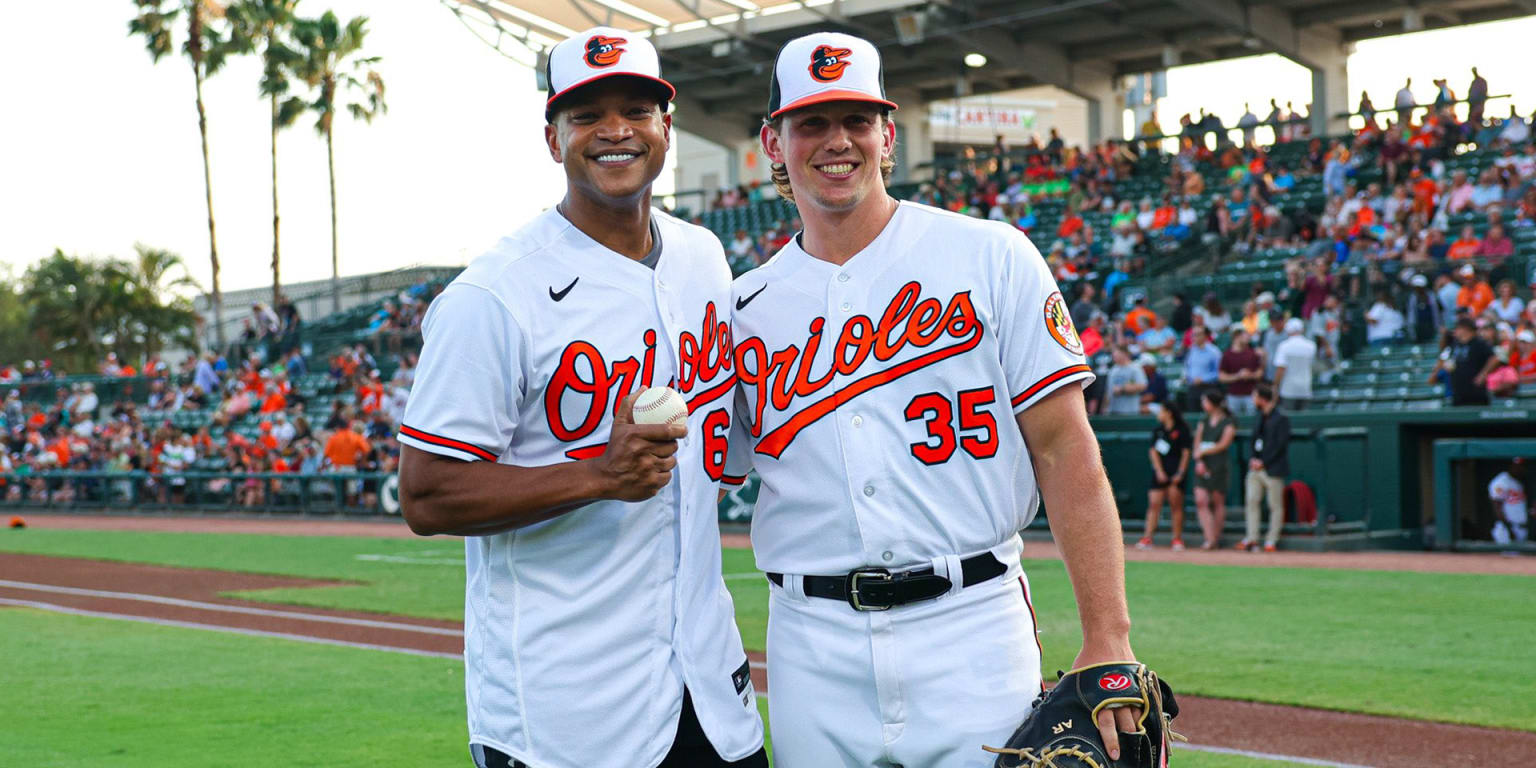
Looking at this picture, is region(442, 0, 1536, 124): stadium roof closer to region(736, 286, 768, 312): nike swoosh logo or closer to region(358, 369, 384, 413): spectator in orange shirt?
region(358, 369, 384, 413): spectator in orange shirt

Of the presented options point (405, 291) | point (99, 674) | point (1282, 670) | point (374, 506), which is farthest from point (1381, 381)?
point (405, 291)

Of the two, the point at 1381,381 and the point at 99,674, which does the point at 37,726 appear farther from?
the point at 1381,381

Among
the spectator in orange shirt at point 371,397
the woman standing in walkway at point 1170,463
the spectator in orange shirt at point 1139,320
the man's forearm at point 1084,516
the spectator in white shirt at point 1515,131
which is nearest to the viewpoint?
the man's forearm at point 1084,516

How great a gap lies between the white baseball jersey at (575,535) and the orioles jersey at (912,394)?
21cm

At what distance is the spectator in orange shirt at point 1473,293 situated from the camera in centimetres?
1659

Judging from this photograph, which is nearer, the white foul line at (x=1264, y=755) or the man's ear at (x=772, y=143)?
the man's ear at (x=772, y=143)

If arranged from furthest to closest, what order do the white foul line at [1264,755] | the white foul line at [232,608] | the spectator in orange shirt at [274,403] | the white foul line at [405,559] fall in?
1. the spectator in orange shirt at [274,403]
2. the white foul line at [405,559]
3. the white foul line at [232,608]
4. the white foul line at [1264,755]

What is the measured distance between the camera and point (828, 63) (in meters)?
3.18

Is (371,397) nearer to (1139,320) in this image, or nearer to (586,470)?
(1139,320)

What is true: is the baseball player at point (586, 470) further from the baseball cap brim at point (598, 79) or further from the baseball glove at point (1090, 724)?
the baseball glove at point (1090, 724)

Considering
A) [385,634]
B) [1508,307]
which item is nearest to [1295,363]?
[1508,307]

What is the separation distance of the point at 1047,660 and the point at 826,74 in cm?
599

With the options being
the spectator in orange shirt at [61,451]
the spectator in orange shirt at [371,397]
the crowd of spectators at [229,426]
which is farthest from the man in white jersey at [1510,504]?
the spectator in orange shirt at [61,451]

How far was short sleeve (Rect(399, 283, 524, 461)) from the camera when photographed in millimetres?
2959
